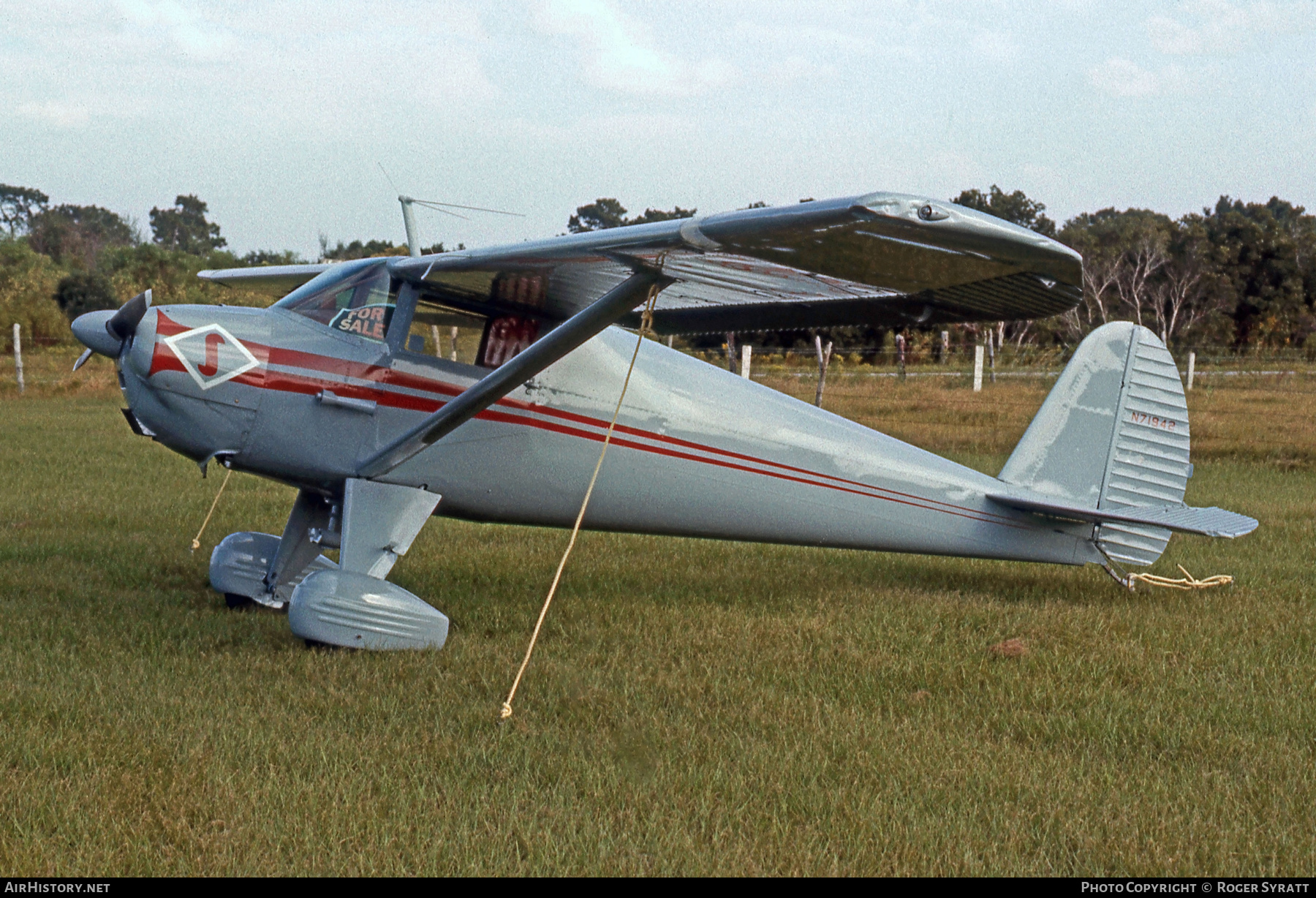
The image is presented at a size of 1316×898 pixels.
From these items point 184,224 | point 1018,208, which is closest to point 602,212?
point 1018,208

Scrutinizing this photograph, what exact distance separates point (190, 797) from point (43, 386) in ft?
85.1

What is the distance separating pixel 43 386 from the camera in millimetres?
25766

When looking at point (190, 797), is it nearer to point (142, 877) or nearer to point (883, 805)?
point (142, 877)

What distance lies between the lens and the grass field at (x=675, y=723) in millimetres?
3449

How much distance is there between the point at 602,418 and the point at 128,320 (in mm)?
2692

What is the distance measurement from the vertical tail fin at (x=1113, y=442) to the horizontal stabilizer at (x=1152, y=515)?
14 centimetres

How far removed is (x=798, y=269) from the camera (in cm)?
488

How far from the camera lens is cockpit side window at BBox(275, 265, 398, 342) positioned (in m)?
6.16

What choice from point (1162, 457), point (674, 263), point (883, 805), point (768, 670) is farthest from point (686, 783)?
point (1162, 457)

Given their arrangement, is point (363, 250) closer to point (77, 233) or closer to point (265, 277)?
point (265, 277)

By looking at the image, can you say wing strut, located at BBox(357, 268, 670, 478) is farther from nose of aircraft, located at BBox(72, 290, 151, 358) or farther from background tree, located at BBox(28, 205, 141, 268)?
background tree, located at BBox(28, 205, 141, 268)

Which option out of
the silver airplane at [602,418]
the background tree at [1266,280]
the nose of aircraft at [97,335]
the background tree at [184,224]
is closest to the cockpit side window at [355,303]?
the silver airplane at [602,418]

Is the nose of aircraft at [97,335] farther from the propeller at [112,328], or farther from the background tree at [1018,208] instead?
the background tree at [1018,208]

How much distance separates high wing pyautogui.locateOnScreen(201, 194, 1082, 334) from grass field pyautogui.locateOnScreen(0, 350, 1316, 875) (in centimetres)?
193
